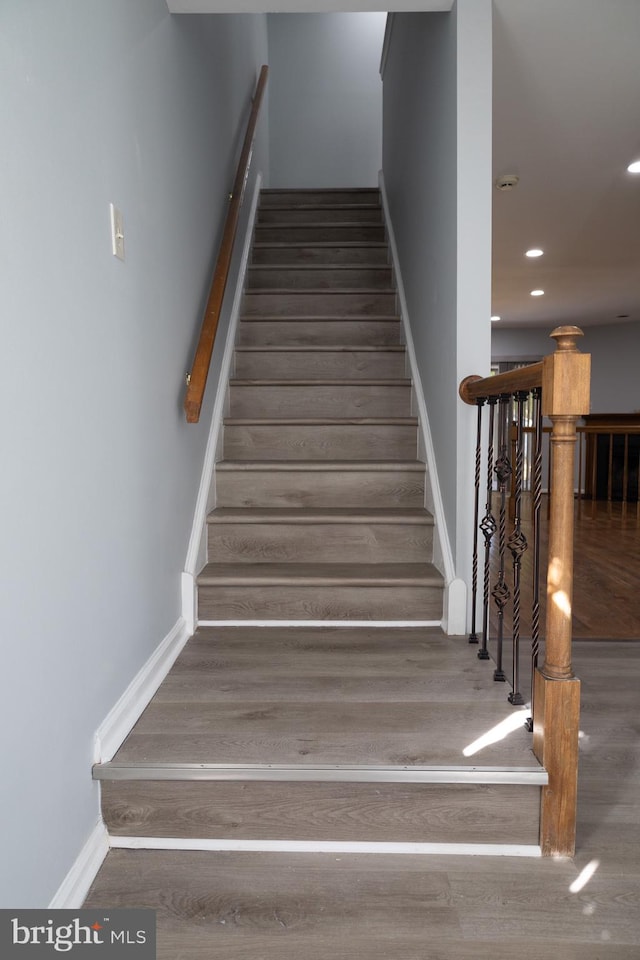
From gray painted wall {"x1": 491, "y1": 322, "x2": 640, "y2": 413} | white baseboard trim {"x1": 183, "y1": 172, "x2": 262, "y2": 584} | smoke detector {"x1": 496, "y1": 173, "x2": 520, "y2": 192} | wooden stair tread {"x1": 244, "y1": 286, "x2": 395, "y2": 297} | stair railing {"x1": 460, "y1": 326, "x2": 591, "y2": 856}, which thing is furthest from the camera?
gray painted wall {"x1": 491, "y1": 322, "x2": 640, "y2": 413}

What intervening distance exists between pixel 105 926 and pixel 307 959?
383 millimetres

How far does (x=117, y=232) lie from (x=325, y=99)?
5.30 metres

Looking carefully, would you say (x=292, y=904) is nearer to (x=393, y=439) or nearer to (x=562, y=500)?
(x=562, y=500)

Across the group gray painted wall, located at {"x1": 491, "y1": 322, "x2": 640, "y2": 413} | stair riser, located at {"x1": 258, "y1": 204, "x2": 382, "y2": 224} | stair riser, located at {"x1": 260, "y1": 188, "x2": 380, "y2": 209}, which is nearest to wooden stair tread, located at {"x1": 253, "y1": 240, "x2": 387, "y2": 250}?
stair riser, located at {"x1": 258, "y1": 204, "x2": 382, "y2": 224}

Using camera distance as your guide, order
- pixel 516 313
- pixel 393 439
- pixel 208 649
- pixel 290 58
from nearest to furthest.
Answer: pixel 208 649 → pixel 393 439 → pixel 290 58 → pixel 516 313

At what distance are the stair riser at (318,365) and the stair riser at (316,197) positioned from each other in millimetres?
2027

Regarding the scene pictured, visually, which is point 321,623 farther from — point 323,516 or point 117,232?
point 117,232

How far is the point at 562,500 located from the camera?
146cm

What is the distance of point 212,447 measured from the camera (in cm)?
→ 276

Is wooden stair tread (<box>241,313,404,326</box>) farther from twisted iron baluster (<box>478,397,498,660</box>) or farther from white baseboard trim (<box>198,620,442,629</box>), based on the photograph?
white baseboard trim (<box>198,620,442,629</box>)

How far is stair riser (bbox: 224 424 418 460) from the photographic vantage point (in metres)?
2.93

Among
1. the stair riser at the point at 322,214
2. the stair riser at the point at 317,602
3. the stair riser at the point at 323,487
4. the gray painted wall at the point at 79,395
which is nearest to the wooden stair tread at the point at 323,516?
the stair riser at the point at 323,487

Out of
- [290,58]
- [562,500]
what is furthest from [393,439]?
[290,58]

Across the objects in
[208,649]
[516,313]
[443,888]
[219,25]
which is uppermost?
[219,25]
